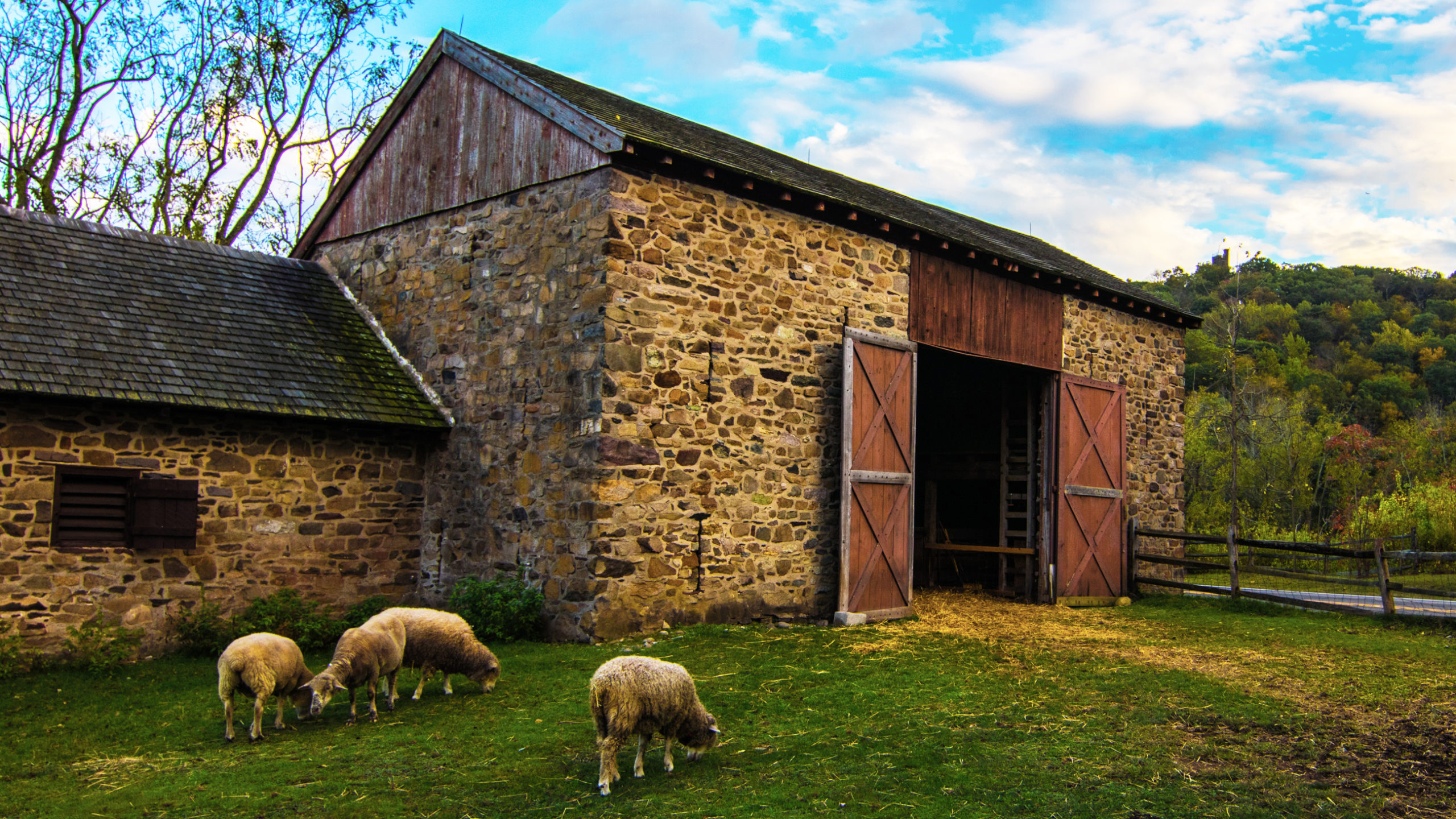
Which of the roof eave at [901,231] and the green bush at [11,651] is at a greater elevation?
the roof eave at [901,231]

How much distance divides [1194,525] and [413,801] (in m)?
27.8

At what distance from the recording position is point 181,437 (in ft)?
32.6

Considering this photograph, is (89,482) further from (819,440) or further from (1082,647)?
(1082,647)

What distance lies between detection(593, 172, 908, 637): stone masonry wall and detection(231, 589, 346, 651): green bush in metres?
3.08

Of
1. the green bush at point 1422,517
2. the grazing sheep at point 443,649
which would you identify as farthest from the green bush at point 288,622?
the green bush at point 1422,517

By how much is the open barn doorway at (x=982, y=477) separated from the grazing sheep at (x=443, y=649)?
8.66 metres

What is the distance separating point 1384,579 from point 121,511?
1500cm

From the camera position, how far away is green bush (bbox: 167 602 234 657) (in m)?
9.75

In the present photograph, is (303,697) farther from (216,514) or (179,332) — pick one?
(179,332)

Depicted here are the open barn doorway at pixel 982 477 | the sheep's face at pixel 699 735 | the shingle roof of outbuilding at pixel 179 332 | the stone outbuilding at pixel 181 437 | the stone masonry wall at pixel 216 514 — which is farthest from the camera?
the open barn doorway at pixel 982 477

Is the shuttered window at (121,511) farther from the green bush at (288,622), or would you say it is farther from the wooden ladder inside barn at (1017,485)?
the wooden ladder inside barn at (1017,485)

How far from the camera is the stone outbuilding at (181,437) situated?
29.9 feet

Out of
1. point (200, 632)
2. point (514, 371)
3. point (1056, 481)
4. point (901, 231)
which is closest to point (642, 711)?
point (514, 371)

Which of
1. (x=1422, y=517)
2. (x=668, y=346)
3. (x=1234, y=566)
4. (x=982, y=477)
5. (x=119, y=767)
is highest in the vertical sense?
(x=668, y=346)
